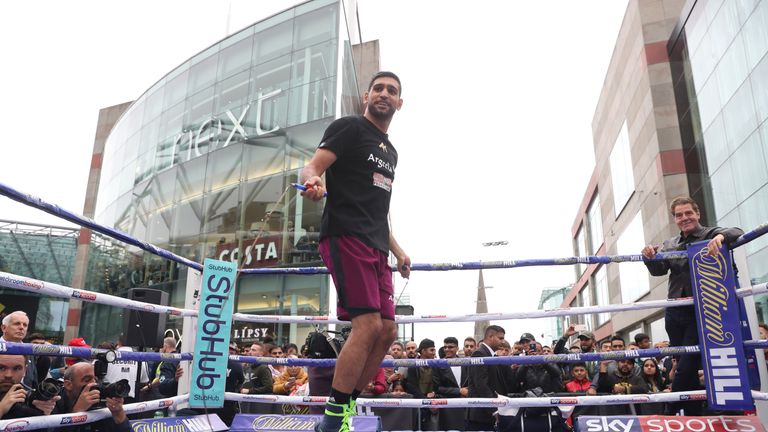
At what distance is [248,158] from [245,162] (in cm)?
17

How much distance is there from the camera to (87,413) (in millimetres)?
2902

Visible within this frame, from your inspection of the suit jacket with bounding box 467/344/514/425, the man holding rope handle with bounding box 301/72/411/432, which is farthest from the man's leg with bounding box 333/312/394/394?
the suit jacket with bounding box 467/344/514/425

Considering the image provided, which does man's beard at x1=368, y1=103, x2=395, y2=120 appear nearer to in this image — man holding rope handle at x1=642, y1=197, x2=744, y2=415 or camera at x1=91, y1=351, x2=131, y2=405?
camera at x1=91, y1=351, x2=131, y2=405

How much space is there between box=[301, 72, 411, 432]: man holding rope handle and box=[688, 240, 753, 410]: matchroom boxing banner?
2.16 metres

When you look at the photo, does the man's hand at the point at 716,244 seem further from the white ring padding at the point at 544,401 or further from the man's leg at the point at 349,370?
the man's leg at the point at 349,370

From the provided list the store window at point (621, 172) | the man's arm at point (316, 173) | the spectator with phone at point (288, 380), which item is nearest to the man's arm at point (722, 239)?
the man's arm at point (316, 173)

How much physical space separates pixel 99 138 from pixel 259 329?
24945 mm

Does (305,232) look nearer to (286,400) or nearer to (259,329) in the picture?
(259,329)

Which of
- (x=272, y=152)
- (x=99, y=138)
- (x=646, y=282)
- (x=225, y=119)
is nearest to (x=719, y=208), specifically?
(x=646, y=282)

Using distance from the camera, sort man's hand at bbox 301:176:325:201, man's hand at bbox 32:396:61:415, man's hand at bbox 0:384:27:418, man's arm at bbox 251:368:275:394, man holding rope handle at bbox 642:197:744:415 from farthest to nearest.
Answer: man's arm at bbox 251:368:275:394, man holding rope handle at bbox 642:197:744:415, man's hand at bbox 32:396:61:415, man's hand at bbox 0:384:27:418, man's hand at bbox 301:176:325:201

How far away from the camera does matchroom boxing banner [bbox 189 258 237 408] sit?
12.5 ft

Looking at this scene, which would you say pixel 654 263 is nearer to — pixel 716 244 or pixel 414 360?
pixel 716 244

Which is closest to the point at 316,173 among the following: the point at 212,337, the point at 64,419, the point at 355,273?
the point at 355,273

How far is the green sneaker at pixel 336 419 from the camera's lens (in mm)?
2492
